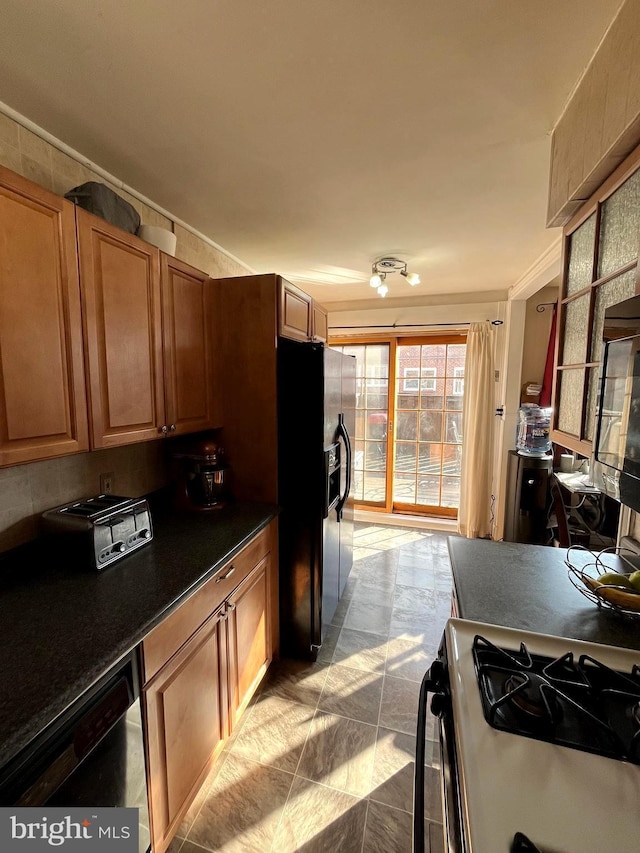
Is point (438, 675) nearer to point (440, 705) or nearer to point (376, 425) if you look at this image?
point (440, 705)

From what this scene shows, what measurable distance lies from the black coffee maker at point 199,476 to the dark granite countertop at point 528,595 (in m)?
1.18

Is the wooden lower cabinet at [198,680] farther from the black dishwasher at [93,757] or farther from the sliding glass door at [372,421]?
the sliding glass door at [372,421]

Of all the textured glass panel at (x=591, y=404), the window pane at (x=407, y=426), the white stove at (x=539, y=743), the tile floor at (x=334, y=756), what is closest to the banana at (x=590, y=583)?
the white stove at (x=539, y=743)

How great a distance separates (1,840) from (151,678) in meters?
0.38

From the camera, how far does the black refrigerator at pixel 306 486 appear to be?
1.92m

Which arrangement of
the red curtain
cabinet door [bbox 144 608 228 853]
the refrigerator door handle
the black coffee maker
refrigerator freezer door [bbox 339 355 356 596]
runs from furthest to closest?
1. the red curtain
2. refrigerator freezer door [bbox 339 355 356 596]
3. the refrigerator door handle
4. the black coffee maker
5. cabinet door [bbox 144 608 228 853]

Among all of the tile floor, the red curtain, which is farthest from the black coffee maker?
the red curtain

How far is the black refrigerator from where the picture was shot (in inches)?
75.5

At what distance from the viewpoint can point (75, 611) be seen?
105 cm

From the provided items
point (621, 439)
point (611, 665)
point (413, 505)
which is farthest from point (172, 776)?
point (413, 505)

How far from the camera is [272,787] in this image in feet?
4.64

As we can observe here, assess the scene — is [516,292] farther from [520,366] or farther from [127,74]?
[127,74]

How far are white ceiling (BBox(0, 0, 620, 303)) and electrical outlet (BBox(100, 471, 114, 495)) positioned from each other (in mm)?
1362

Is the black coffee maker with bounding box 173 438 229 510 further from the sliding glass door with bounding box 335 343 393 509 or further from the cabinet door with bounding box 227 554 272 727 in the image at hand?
the sliding glass door with bounding box 335 343 393 509
